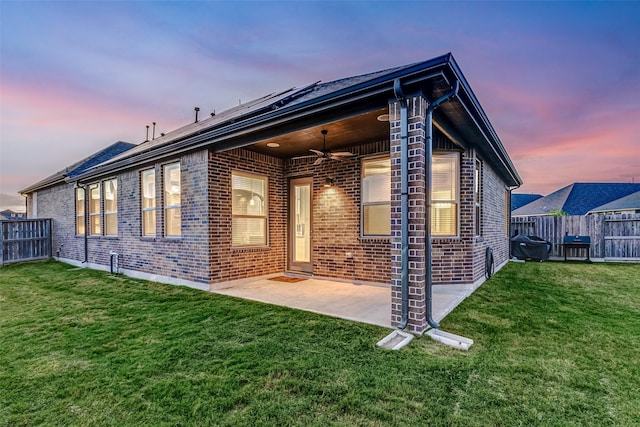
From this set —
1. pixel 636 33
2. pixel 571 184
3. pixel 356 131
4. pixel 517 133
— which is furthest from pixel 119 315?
pixel 571 184

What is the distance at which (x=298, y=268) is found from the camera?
7391mm

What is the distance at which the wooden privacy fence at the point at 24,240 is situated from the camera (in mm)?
10602

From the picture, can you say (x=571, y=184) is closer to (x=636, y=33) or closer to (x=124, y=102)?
(x=636, y=33)

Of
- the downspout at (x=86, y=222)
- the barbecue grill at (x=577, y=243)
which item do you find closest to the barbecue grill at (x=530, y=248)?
the barbecue grill at (x=577, y=243)

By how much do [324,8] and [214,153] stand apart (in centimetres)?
531

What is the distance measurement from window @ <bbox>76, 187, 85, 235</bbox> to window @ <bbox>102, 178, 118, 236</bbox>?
1.96m

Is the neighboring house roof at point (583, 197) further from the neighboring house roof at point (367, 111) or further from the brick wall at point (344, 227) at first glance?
the brick wall at point (344, 227)

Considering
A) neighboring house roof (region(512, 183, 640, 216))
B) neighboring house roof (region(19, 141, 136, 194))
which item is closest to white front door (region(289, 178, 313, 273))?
neighboring house roof (region(19, 141, 136, 194))

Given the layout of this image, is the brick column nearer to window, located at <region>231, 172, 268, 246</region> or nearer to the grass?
the grass

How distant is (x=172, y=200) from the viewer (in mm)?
6816

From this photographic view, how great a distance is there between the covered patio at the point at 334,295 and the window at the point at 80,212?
7359mm

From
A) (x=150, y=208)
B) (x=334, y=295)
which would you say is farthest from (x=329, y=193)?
(x=150, y=208)

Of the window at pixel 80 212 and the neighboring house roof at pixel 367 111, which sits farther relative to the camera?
the window at pixel 80 212

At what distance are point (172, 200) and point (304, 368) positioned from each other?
5.55 m
